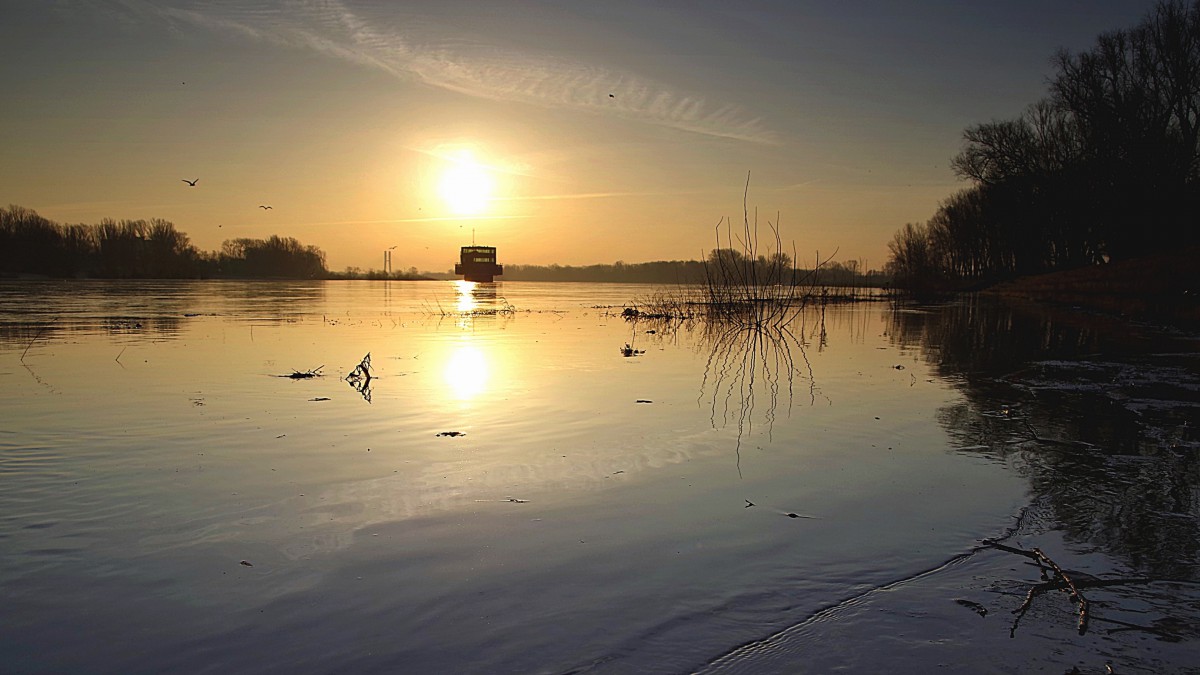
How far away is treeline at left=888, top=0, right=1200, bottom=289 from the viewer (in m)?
36.7

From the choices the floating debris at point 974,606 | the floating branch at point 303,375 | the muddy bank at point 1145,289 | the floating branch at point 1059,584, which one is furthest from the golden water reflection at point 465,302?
the floating debris at point 974,606

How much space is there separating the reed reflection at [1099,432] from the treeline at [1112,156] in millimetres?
27705

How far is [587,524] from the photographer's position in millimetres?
4535

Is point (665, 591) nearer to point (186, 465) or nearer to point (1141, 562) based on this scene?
point (1141, 562)

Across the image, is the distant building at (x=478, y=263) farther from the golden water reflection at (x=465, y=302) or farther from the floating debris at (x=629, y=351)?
the floating debris at (x=629, y=351)

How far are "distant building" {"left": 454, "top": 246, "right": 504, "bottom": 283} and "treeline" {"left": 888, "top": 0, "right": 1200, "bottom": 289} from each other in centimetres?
8319

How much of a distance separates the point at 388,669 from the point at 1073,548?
3.63 meters

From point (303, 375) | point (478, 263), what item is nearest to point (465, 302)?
point (303, 375)

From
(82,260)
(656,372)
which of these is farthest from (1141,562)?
(82,260)

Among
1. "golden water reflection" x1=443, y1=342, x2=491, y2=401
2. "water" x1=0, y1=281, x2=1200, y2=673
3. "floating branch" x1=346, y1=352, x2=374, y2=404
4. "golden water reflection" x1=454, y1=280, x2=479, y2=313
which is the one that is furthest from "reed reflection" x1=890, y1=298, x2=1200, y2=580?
"golden water reflection" x1=454, y1=280, x2=479, y2=313

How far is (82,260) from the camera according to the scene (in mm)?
112125

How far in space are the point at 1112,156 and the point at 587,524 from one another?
4468cm

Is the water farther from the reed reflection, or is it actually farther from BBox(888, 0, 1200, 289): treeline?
BBox(888, 0, 1200, 289): treeline

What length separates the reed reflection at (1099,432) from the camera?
171 inches
